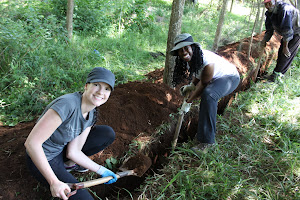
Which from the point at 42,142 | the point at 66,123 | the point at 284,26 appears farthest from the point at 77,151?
the point at 284,26

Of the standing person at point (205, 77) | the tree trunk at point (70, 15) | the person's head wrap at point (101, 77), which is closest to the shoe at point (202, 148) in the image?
the standing person at point (205, 77)

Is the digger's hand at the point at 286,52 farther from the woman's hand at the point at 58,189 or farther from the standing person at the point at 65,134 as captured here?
the woman's hand at the point at 58,189

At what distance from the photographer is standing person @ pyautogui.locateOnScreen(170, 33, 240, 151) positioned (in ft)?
7.71

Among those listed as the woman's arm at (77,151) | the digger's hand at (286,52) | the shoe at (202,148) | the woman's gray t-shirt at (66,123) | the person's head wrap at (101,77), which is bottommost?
the shoe at (202,148)

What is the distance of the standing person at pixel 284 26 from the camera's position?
3785 mm

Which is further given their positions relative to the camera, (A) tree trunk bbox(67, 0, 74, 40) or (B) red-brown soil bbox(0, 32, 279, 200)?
(A) tree trunk bbox(67, 0, 74, 40)

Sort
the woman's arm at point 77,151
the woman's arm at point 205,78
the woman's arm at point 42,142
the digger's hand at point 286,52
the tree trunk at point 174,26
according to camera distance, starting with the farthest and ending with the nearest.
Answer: the digger's hand at point 286,52, the tree trunk at point 174,26, the woman's arm at point 205,78, the woman's arm at point 77,151, the woman's arm at point 42,142

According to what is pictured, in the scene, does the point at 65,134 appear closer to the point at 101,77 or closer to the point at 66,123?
the point at 66,123

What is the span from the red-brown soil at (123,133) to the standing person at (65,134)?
32 centimetres

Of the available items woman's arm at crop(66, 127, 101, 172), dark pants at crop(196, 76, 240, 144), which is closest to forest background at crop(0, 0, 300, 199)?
dark pants at crop(196, 76, 240, 144)

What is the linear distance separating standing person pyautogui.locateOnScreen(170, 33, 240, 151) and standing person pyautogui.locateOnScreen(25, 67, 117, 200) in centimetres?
106

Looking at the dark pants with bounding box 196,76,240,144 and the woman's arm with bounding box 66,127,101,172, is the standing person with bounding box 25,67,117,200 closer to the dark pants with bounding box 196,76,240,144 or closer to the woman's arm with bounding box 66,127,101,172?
the woman's arm with bounding box 66,127,101,172

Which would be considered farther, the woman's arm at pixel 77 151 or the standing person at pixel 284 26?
the standing person at pixel 284 26

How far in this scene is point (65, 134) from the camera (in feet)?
5.53
